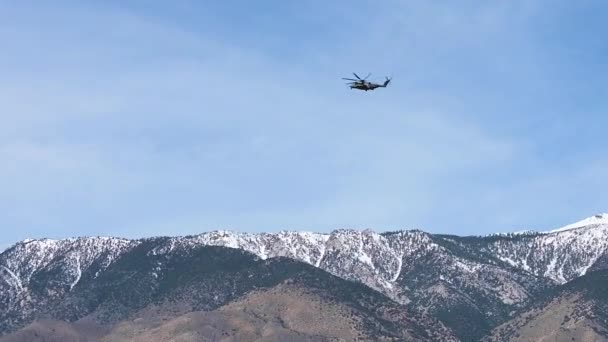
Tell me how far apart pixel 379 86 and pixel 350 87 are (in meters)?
4.49

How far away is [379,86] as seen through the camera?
195750mm

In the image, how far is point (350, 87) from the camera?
642 feet
